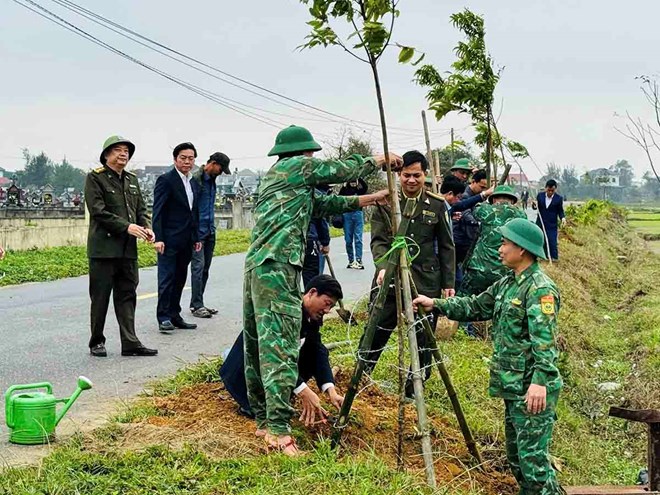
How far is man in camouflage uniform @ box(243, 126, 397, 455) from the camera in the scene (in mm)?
4684

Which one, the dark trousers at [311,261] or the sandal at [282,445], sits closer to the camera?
the sandal at [282,445]

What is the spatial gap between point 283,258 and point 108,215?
3.01m

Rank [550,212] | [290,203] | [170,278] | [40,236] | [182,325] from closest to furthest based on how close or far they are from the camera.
→ [290,203] → [170,278] → [182,325] → [550,212] → [40,236]

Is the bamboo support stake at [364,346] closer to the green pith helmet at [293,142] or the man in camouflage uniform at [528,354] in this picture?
the man in camouflage uniform at [528,354]

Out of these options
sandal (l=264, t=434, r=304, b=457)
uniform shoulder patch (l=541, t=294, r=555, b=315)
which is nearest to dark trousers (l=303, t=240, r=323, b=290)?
sandal (l=264, t=434, r=304, b=457)

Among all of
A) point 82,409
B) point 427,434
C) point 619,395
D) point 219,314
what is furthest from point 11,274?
point 427,434

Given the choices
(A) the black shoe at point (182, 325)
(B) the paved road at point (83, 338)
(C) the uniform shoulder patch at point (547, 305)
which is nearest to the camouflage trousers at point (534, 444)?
(C) the uniform shoulder patch at point (547, 305)

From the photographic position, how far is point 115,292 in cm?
748

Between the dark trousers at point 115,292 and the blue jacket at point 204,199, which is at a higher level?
the blue jacket at point 204,199

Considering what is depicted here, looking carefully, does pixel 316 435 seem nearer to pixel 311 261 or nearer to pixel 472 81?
pixel 311 261

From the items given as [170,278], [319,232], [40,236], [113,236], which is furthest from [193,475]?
[40,236]

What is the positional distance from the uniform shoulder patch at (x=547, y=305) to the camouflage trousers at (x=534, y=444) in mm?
471

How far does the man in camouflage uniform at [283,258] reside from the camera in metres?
4.68

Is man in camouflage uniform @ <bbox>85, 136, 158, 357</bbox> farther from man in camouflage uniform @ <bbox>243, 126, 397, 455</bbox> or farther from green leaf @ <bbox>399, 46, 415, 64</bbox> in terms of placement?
green leaf @ <bbox>399, 46, 415, 64</bbox>
